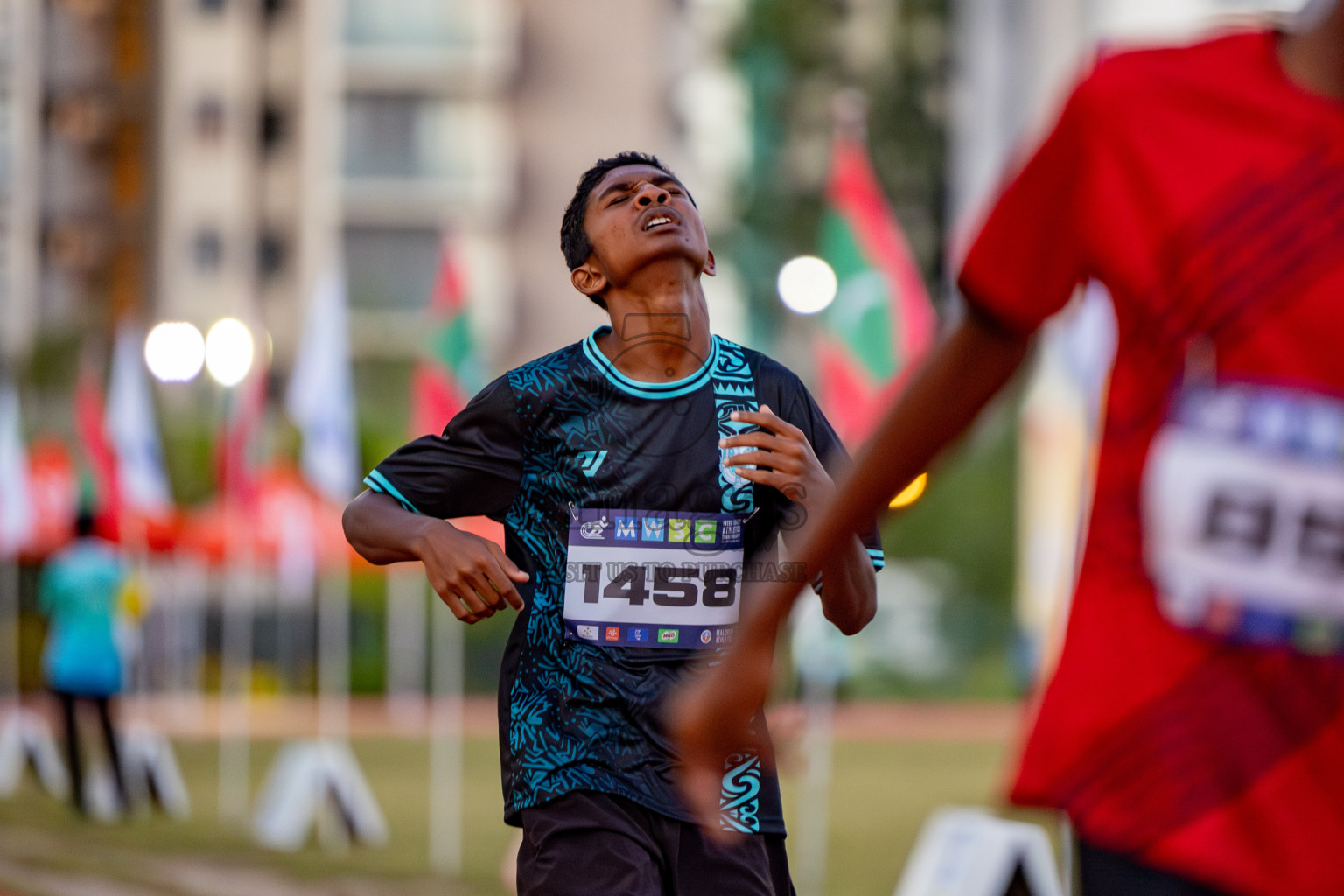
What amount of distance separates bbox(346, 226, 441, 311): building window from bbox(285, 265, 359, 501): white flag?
119 feet

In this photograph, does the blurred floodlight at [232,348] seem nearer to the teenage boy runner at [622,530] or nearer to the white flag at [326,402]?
the white flag at [326,402]

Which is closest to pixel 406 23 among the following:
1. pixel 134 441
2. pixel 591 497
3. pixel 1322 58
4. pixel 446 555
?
pixel 134 441

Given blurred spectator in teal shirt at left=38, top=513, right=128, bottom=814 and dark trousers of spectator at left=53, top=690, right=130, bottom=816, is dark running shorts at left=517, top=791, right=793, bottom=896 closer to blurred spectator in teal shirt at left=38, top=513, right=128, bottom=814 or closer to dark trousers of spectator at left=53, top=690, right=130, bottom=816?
blurred spectator in teal shirt at left=38, top=513, right=128, bottom=814

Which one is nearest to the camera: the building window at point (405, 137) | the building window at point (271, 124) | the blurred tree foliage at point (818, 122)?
the blurred tree foliage at point (818, 122)

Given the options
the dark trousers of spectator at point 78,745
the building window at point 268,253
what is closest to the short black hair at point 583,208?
the dark trousers of spectator at point 78,745

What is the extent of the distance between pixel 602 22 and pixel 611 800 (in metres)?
48.0

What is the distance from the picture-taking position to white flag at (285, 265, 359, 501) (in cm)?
1388

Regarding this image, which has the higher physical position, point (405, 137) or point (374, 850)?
point (405, 137)

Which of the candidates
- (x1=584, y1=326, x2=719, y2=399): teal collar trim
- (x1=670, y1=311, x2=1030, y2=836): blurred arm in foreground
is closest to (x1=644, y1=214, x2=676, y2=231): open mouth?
(x1=584, y1=326, x2=719, y2=399): teal collar trim

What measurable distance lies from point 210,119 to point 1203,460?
57.4 metres

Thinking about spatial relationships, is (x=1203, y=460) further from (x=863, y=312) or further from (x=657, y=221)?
(x=863, y=312)

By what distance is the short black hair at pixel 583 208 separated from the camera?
4059 millimetres

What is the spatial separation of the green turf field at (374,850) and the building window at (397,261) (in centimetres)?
3329

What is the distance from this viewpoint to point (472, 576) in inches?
137
